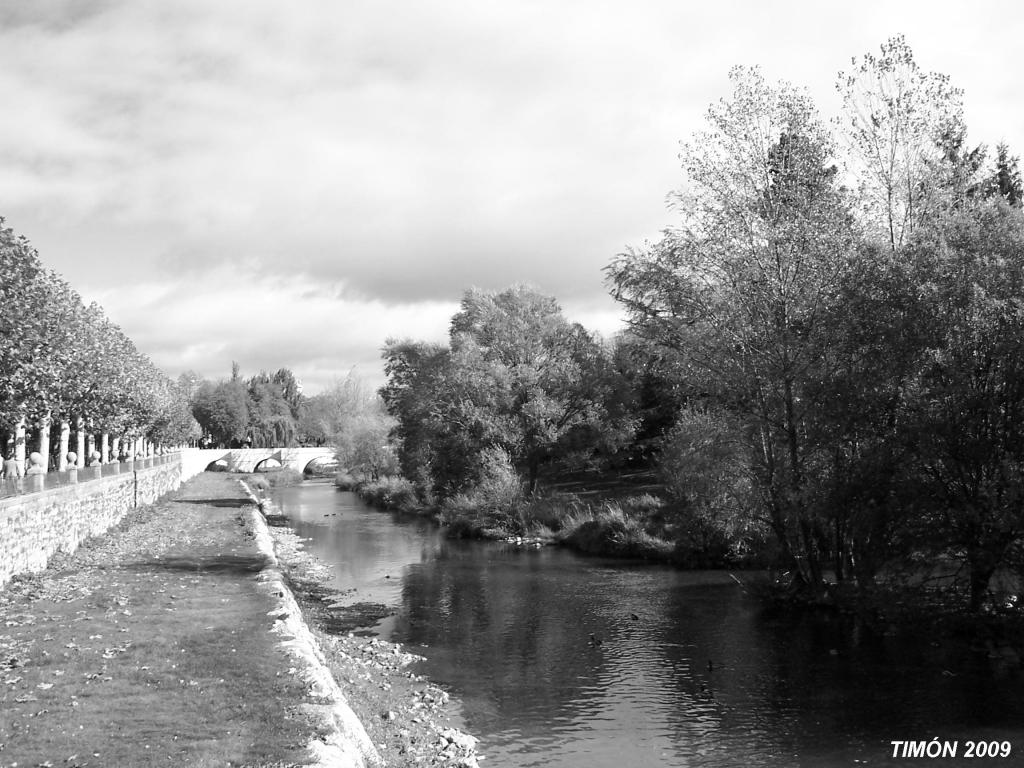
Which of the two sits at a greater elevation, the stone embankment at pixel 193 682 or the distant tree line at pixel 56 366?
the distant tree line at pixel 56 366

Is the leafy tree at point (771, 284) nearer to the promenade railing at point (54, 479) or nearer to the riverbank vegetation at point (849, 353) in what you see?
the riverbank vegetation at point (849, 353)

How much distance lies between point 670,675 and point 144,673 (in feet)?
34.8

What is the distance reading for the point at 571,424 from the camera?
154ft

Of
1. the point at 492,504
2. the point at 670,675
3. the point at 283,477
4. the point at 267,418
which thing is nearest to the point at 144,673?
the point at 670,675

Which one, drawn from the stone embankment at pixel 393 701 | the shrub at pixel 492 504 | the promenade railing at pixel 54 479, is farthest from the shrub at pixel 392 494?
the stone embankment at pixel 393 701

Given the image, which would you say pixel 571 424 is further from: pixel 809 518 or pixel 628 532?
pixel 809 518

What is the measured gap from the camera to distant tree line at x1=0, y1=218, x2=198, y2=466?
23.6m

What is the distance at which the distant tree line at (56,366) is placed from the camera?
77.5 ft

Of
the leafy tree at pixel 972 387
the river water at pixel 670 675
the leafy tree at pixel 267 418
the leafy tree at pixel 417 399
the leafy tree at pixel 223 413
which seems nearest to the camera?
the river water at pixel 670 675

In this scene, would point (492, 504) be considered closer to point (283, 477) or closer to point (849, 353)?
point (849, 353)

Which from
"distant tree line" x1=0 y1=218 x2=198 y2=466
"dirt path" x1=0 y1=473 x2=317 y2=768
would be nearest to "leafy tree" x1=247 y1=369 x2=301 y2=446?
"distant tree line" x1=0 y1=218 x2=198 y2=466

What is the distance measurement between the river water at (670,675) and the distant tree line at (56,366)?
38.3 feet

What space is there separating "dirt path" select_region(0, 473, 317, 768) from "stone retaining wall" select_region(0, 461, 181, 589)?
642 mm

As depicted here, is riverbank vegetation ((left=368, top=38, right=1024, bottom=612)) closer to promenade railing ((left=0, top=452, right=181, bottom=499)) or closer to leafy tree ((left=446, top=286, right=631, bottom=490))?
leafy tree ((left=446, top=286, right=631, bottom=490))
